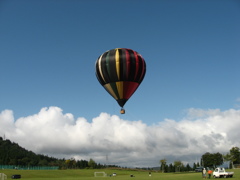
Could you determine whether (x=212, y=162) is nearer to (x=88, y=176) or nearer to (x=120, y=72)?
(x=88, y=176)

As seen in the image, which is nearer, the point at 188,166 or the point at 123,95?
the point at 123,95

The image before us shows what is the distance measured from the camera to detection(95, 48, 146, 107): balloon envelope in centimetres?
4275

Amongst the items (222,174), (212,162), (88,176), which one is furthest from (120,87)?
(212,162)

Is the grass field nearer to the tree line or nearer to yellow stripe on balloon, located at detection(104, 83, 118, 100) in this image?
yellow stripe on balloon, located at detection(104, 83, 118, 100)

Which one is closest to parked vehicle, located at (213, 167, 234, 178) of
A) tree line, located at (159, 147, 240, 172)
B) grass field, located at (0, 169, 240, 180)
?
grass field, located at (0, 169, 240, 180)

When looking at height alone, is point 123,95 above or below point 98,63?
below

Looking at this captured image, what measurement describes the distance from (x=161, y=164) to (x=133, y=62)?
135 metres

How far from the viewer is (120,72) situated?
42.7 m

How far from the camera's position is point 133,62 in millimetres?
43312

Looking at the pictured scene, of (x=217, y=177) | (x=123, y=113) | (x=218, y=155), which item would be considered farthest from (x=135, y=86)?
(x=218, y=155)

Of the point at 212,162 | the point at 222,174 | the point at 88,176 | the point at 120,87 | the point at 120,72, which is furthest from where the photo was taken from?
the point at 212,162

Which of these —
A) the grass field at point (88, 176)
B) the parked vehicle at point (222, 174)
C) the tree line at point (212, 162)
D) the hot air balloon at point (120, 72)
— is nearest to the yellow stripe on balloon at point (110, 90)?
the hot air balloon at point (120, 72)

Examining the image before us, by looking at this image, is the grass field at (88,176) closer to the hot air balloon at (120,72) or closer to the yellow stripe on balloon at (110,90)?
the hot air balloon at (120,72)

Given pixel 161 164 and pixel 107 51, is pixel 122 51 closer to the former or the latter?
pixel 107 51
